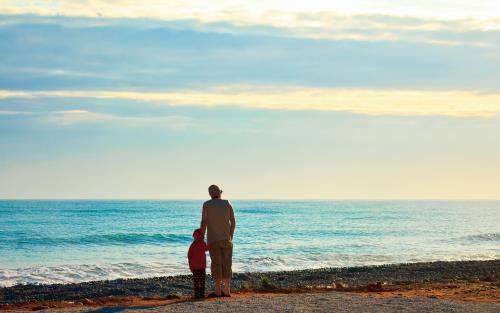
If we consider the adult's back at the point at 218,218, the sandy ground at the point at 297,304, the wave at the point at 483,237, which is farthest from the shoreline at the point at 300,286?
the wave at the point at 483,237

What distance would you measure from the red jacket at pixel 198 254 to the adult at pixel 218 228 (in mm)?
144

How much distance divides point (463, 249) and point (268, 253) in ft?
34.0

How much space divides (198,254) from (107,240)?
30.5 meters

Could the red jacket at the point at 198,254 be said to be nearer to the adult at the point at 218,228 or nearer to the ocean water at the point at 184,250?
the adult at the point at 218,228

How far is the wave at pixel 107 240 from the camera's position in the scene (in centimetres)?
4131

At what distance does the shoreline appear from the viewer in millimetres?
15578

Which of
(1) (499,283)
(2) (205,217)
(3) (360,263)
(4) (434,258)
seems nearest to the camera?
(2) (205,217)

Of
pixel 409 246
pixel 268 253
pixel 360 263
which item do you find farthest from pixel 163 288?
pixel 409 246

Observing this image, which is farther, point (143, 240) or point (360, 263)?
point (143, 240)

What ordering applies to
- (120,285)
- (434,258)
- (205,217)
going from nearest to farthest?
(205,217), (120,285), (434,258)

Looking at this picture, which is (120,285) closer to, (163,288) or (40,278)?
(163,288)

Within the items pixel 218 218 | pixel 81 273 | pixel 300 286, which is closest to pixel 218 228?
pixel 218 218

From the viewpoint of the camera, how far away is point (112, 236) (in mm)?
45875

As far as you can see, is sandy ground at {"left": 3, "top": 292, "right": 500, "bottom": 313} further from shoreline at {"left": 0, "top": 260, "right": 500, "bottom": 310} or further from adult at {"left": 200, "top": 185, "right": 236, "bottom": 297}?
shoreline at {"left": 0, "top": 260, "right": 500, "bottom": 310}
